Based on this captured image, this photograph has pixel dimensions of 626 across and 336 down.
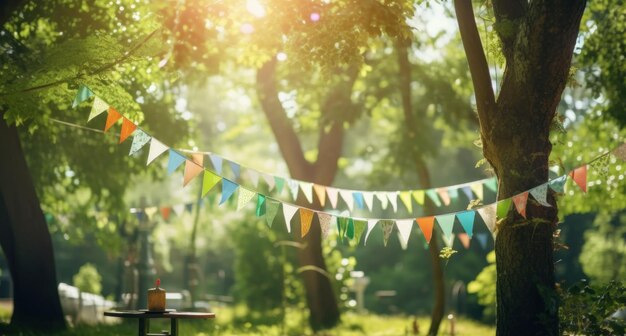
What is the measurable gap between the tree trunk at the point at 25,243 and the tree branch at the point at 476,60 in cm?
795

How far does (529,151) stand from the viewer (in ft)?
32.9

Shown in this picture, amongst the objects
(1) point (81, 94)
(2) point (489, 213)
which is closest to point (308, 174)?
(1) point (81, 94)

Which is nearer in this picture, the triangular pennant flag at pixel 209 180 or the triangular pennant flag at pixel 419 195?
the triangular pennant flag at pixel 209 180

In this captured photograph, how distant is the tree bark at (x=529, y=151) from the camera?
9.78 metres

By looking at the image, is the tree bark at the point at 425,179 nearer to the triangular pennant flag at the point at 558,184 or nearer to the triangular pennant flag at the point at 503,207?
the triangular pennant flag at the point at 503,207

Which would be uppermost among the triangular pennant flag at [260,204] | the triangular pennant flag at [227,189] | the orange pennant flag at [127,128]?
the orange pennant flag at [127,128]

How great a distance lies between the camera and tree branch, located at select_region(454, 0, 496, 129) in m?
10.5

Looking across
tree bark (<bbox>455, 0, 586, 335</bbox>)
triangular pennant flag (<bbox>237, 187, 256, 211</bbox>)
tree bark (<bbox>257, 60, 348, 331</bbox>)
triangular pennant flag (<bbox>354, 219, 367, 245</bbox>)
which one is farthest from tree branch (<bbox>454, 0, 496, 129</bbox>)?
tree bark (<bbox>257, 60, 348, 331</bbox>)

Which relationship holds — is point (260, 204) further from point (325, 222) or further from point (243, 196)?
point (325, 222)

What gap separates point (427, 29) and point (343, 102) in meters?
3.36

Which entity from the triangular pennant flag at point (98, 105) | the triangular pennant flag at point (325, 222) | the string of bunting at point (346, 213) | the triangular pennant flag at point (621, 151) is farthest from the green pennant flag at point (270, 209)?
the triangular pennant flag at point (621, 151)

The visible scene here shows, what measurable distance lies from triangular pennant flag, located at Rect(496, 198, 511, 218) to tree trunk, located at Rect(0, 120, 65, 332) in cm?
802

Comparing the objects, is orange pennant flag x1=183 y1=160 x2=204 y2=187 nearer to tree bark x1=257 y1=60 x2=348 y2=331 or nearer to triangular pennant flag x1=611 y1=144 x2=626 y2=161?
triangular pennant flag x1=611 y1=144 x2=626 y2=161

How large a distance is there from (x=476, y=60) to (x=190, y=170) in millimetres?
3976
